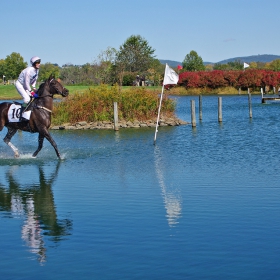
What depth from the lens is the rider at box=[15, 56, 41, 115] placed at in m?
20.4

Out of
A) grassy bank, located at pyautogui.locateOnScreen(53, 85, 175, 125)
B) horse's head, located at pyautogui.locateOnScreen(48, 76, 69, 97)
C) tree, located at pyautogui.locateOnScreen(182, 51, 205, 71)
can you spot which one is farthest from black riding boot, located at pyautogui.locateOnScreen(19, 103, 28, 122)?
tree, located at pyautogui.locateOnScreen(182, 51, 205, 71)

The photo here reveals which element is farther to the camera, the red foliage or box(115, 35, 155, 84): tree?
box(115, 35, 155, 84): tree

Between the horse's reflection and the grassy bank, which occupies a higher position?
the grassy bank

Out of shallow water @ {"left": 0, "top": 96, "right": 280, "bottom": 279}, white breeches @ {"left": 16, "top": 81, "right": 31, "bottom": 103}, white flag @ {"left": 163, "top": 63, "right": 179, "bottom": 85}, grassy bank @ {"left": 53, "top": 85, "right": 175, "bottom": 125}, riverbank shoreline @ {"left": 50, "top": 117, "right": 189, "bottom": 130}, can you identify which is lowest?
shallow water @ {"left": 0, "top": 96, "right": 280, "bottom": 279}

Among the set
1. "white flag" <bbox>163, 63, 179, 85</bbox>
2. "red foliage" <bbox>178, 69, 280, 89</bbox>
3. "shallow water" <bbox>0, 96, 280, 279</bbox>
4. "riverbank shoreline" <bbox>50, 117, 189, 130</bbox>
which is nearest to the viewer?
"shallow water" <bbox>0, 96, 280, 279</bbox>

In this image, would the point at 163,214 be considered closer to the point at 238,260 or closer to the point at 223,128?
the point at 238,260

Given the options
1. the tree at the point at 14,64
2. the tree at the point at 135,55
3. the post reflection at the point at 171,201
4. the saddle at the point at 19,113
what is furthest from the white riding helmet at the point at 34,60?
the tree at the point at 14,64

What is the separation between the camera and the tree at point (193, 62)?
132 m

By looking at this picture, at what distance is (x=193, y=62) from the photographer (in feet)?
444

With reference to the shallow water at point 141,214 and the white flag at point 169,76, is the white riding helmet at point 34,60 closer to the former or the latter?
the shallow water at point 141,214

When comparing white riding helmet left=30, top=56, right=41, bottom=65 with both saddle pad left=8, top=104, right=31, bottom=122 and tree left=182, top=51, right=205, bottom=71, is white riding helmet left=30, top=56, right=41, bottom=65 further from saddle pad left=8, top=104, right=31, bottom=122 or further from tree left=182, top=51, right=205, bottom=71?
tree left=182, top=51, right=205, bottom=71

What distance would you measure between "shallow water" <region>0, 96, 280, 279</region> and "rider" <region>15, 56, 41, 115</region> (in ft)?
7.23

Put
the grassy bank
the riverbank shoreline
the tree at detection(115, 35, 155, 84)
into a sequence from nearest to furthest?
the riverbank shoreline
the grassy bank
the tree at detection(115, 35, 155, 84)

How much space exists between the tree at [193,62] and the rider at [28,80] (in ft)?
367
